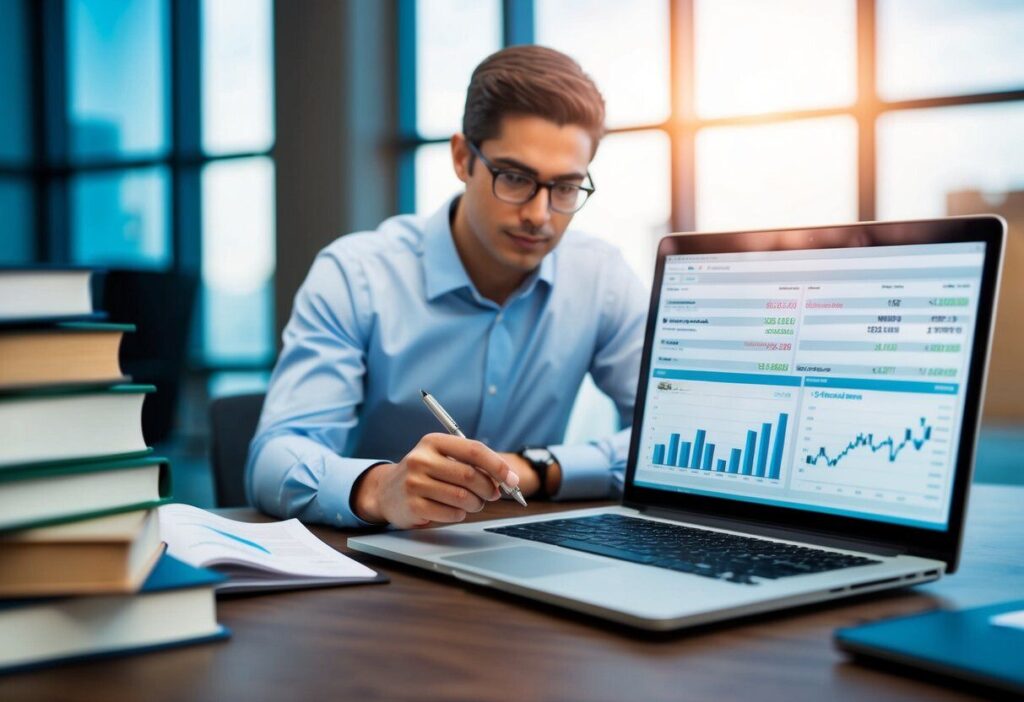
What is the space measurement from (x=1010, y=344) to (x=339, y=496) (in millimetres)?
2889

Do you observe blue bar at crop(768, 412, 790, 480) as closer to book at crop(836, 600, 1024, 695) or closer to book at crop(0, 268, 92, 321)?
book at crop(836, 600, 1024, 695)

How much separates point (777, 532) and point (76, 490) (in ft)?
2.18

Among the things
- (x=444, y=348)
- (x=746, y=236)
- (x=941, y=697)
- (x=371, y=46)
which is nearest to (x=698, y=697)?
(x=941, y=697)

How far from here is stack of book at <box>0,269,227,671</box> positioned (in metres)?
0.61

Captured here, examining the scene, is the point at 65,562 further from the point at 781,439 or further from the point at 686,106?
the point at 686,106

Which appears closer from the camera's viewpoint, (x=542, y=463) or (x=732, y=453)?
(x=732, y=453)

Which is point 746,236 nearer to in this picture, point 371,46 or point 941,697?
point 941,697

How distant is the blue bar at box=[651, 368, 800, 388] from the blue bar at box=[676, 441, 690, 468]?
8cm

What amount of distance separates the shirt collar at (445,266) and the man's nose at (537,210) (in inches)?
6.8

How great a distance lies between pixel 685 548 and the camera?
93 centimetres

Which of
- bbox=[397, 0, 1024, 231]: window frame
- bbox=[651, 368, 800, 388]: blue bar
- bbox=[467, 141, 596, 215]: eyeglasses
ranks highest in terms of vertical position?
bbox=[397, 0, 1024, 231]: window frame

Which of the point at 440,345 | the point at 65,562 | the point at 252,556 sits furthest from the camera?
the point at 440,345

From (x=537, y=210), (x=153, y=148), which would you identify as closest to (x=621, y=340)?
(x=537, y=210)

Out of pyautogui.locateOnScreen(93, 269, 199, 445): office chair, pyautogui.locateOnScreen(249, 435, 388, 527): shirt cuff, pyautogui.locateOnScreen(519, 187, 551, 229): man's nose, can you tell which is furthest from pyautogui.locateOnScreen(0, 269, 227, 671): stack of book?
pyautogui.locateOnScreen(93, 269, 199, 445): office chair
